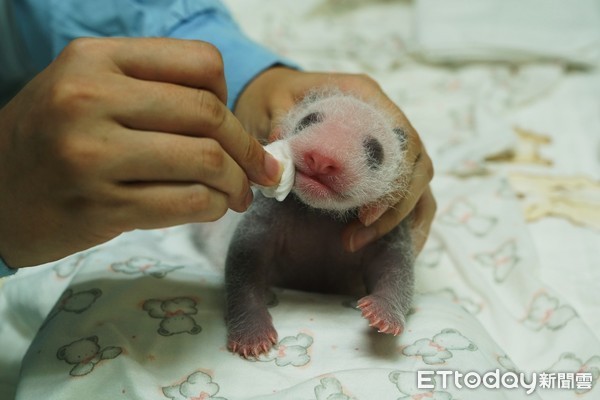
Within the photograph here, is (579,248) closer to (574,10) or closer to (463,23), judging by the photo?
(463,23)

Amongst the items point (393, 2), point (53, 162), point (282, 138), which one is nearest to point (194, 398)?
point (53, 162)

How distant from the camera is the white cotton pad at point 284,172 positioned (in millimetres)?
1344

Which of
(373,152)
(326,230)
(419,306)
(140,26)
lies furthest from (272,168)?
(140,26)

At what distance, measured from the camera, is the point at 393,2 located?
4.05 meters

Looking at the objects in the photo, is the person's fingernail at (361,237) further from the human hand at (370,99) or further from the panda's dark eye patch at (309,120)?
the panda's dark eye patch at (309,120)

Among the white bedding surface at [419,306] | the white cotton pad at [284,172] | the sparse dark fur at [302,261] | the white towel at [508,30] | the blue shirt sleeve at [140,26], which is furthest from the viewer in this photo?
the white towel at [508,30]

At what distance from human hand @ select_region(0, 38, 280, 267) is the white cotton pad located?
19 centimetres

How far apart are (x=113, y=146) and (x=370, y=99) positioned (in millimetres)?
894

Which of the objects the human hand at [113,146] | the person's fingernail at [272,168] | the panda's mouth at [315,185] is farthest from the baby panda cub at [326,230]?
the human hand at [113,146]

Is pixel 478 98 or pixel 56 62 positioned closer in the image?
pixel 56 62

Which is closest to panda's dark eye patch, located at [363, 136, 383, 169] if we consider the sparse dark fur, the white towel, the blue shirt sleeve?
the sparse dark fur

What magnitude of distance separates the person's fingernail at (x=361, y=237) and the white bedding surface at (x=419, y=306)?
16 centimetres

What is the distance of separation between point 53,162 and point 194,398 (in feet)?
1.79

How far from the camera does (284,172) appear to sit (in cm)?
134
